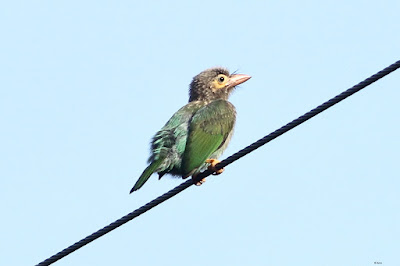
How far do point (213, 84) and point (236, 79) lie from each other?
1.27ft

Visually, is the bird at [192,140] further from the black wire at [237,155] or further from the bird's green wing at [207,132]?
the black wire at [237,155]

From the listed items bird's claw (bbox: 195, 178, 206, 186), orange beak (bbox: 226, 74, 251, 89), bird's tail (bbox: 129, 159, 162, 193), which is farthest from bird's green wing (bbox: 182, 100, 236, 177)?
orange beak (bbox: 226, 74, 251, 89)

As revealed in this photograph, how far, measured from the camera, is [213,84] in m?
11.9

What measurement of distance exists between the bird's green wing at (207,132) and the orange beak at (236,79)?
2.72ft

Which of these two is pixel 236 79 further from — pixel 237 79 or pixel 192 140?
pixel 192 140

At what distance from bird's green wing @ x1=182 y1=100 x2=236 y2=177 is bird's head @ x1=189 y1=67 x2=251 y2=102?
2.15 feet

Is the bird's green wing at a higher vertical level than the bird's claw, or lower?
higher

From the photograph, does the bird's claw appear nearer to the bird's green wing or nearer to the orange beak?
the bird's green wing

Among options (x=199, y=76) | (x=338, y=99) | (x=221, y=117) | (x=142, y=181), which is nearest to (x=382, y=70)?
(x=338, y=99)

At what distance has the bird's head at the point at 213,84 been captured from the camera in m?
11.8

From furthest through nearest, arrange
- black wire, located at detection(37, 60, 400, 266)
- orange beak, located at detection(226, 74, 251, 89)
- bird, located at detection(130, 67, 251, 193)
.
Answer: orange beak, located at detection(226, 74, 251, 89)
bird, located at detection(130, 67, 251, 193)
black wire, located at detection(37, 60, 400, 266)

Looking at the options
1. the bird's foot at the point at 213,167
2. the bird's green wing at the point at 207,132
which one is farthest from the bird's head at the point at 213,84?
the bird's foot at the point at 213,167

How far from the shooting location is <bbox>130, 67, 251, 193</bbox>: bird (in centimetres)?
973

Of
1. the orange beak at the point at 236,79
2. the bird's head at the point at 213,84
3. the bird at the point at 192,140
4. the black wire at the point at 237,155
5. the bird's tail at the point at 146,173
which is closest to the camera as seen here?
the black wire at the point at 237,155
